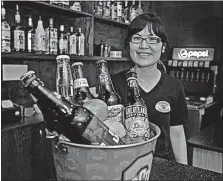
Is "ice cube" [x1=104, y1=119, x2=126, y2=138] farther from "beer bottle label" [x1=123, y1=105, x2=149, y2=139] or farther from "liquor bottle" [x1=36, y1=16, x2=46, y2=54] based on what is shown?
"liquor bottle" [x1=36, y1=16, x2=46, y2=54]

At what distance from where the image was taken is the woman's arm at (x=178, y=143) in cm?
134

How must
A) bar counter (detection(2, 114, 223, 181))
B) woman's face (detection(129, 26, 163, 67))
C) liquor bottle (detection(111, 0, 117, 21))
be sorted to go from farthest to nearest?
liquor bottle (detection(111, 0, 117, 21)) → bar counter (detection(2, 114, 223, 181)) → woman's face (detection(129, 26, 163, 67))

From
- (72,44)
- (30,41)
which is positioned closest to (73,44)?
(72,44)

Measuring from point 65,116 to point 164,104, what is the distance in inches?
33.2

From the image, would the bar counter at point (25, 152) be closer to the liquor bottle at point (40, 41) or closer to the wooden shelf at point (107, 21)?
the liquor bottle at point (40, 41)

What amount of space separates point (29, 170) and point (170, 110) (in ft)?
3.87

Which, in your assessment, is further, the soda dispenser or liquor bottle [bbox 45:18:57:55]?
the soda dispenser

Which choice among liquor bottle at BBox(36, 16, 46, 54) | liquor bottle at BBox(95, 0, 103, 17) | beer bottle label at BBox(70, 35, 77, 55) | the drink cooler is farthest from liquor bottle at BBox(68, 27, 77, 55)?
the drink cooler

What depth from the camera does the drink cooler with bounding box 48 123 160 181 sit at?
1.58 feet

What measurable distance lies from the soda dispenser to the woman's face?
2.60 meters

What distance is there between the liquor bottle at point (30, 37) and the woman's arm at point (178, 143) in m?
1.31

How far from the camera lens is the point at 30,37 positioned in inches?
85.0

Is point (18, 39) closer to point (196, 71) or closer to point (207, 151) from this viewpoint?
point (207, 151)

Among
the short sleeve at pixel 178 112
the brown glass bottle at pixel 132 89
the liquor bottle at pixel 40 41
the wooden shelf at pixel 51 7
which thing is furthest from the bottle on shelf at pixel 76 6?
the brown glass bottle at pixel 132 89
